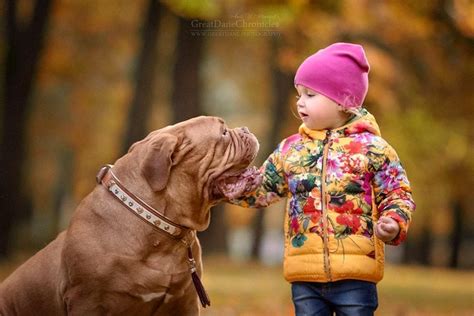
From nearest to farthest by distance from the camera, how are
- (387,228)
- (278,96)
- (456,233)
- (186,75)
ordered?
(387,228) → (186,75) → (278,96) → (456,233)

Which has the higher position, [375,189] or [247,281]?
[375,189]

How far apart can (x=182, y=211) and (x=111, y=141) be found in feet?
82.6

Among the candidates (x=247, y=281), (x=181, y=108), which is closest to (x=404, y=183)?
(x=247, y=281)

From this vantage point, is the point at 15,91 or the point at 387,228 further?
the point at 15,91

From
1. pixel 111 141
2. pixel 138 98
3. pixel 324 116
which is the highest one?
pixel 324 116

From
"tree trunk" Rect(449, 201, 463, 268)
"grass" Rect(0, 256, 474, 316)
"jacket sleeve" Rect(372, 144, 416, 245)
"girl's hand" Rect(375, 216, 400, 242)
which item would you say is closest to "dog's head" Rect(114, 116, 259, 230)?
"jacket sleeve" Rect(372, 144, 416, 245)

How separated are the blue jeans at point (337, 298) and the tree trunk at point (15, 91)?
42.7 feet

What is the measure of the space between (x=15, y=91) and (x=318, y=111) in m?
13.2

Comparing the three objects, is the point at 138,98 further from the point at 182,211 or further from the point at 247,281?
the point at 182,211

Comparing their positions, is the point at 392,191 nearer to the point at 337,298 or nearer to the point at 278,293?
the point at 337,298

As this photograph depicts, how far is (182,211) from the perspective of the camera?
16.2 ft

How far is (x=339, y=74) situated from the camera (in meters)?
4.75

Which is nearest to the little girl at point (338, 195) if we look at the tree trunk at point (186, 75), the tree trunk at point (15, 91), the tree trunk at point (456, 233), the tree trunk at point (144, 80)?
the tree trunk at point (186, 75)

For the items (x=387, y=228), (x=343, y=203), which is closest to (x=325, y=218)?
(x=343, y=203)
